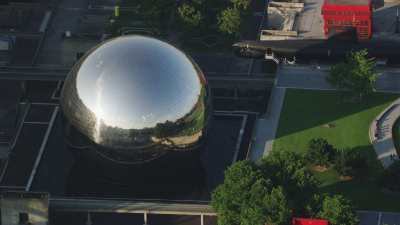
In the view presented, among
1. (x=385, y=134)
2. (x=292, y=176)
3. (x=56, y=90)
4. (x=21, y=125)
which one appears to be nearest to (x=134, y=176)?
(x=292, y=176)

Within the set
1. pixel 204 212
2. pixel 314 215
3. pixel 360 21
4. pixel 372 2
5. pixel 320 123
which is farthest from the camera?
pixel 372 2

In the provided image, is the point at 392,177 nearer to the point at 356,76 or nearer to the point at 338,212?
the point at 338,212

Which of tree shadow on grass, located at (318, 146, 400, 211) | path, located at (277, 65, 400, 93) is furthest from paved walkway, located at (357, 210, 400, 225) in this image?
Result: path, located at (277, 65, 400, 93)

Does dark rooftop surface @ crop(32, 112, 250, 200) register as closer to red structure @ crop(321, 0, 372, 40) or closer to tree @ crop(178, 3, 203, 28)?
tree @ crop(178, 3, 203, 28)

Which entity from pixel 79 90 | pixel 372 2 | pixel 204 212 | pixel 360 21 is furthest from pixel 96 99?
pixel 372 2

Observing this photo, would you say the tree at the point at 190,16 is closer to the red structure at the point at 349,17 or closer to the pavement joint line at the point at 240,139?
the red structure at the point at 349,17

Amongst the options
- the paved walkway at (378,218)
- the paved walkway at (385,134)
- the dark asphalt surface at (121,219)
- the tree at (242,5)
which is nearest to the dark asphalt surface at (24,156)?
the dark asphalt surface at (121,219)

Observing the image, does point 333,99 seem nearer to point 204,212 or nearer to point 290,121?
point 290,121
